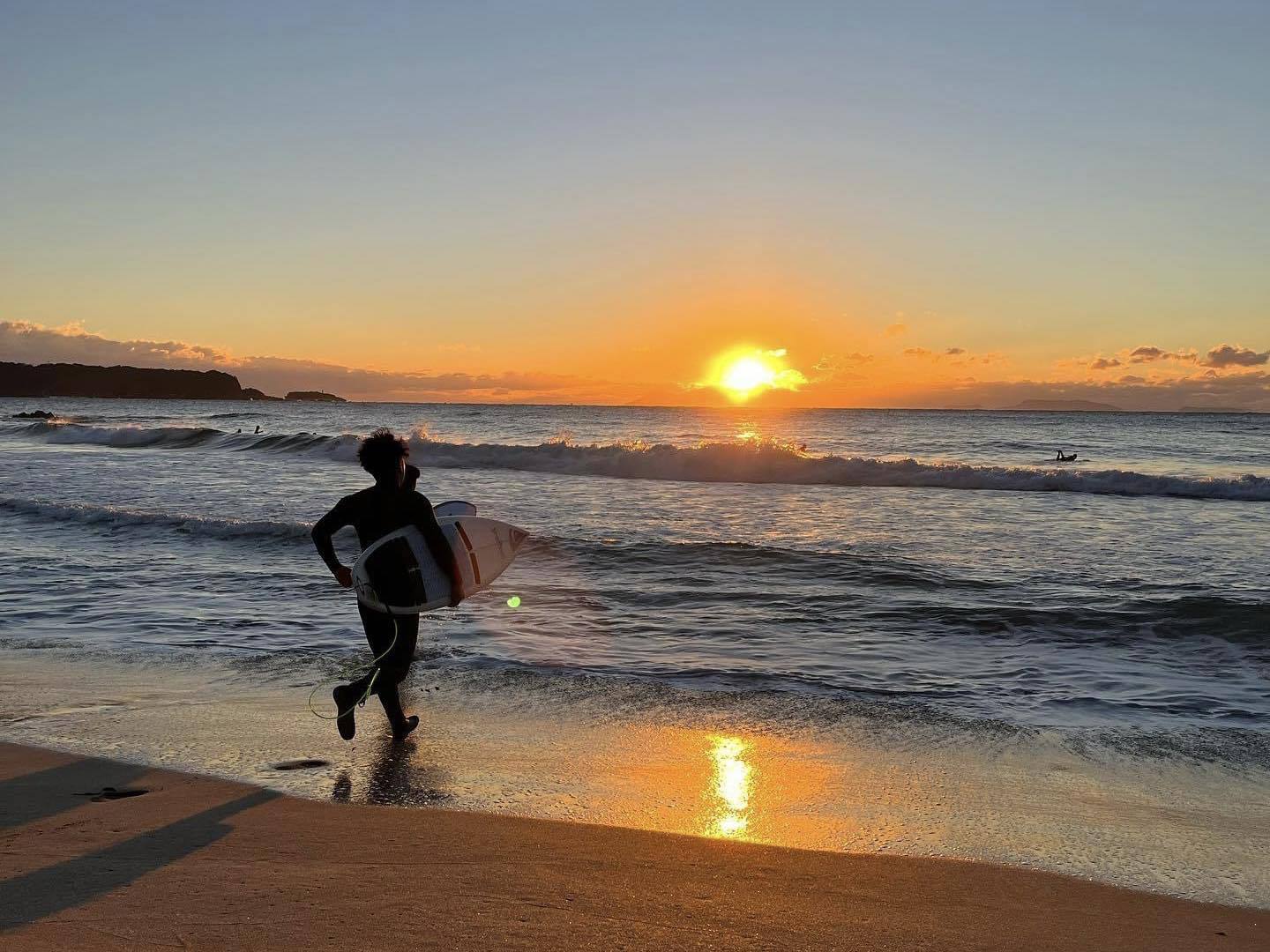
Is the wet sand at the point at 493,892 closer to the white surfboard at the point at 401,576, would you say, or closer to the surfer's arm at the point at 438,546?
the white surfboard at the point at 401,576

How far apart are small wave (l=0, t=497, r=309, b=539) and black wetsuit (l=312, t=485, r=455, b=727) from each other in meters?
9.04

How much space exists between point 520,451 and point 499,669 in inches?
1154

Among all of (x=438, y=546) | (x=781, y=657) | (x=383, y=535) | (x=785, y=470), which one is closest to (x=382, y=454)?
(x=383, y=535)

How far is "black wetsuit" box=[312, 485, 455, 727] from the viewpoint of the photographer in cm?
554

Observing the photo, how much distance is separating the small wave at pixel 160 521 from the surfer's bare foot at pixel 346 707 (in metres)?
9.26

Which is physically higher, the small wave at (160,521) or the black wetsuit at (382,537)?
the black wetsuit at (382,537)

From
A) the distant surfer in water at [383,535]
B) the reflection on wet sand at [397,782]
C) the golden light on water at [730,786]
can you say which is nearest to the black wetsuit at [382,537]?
the distant surfer in water at [383,535]

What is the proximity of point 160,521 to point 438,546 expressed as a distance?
11865 mm

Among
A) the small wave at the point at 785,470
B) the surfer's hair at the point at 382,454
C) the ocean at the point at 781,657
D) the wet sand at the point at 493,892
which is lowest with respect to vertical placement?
the ocean at the point at 781,657

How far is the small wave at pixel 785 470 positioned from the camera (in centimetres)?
2573

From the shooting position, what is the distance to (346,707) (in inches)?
215

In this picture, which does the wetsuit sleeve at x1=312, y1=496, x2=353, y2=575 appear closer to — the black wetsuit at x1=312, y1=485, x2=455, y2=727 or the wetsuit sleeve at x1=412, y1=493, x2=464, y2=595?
the black wetsuit at x1=312, y1=485, x2=455, y2=727

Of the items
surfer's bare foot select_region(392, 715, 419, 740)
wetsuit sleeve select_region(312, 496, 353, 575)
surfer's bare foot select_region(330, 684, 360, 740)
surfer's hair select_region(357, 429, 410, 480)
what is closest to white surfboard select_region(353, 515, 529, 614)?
wetsuit sleeve select_region(312, 496, 353, 575)

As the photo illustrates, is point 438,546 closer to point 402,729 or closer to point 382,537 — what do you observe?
point 382,537
